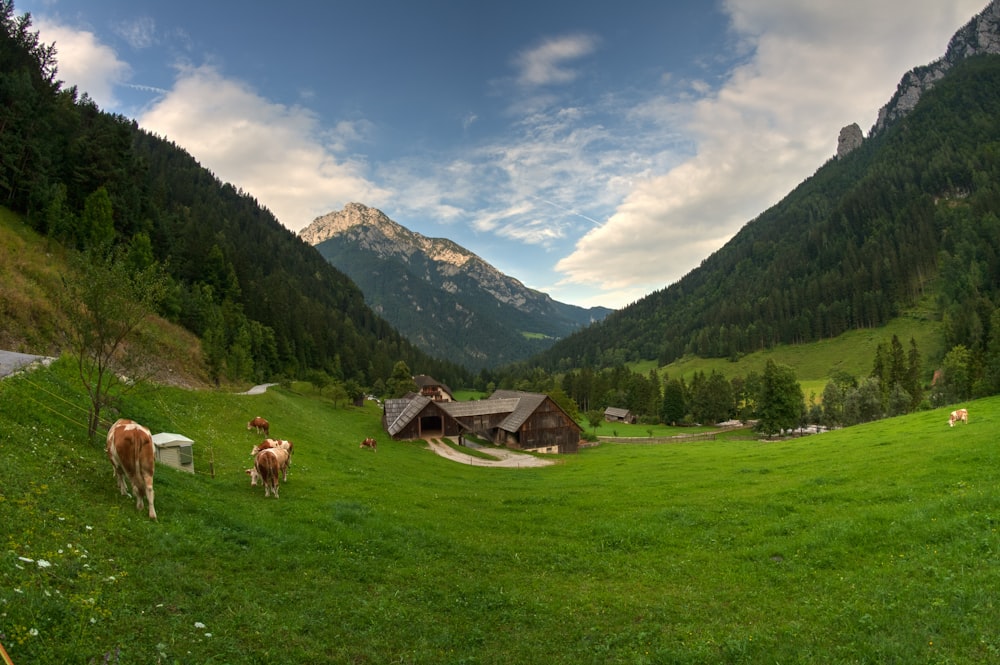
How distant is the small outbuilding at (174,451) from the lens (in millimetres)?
20891

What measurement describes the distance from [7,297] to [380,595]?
1546 inches

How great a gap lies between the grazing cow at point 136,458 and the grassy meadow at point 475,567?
0.65 m

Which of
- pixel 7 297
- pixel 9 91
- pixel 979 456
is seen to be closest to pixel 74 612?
pixel 979 456

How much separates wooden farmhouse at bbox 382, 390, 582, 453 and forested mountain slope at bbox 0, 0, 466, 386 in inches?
981

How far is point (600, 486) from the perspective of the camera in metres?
31.7

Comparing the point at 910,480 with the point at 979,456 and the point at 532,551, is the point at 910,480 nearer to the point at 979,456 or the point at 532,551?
the point at 979,456

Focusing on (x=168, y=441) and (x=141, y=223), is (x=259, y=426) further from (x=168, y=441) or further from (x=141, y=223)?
(x=141, y=223)

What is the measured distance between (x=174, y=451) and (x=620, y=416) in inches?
4844

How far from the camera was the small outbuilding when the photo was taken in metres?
20.9

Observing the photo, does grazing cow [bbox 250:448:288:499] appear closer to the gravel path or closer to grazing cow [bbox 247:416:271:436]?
grazing cow [bbox 247:416:271:436]

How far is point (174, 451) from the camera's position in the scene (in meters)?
21.5

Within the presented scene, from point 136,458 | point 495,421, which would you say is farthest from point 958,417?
point 495,421

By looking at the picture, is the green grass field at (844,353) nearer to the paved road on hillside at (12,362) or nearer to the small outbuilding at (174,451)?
the small outbuilding at (174,451)

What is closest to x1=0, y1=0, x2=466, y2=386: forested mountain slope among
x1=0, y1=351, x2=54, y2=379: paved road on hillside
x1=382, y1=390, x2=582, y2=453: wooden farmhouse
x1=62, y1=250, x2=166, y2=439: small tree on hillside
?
x1=62, y1=250, x2=166, y2=439: small tree on hillside
